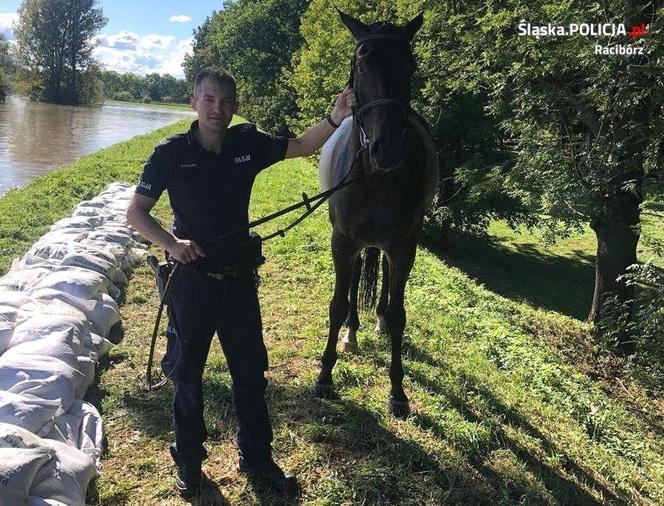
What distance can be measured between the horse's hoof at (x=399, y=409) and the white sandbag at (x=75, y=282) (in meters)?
2.83

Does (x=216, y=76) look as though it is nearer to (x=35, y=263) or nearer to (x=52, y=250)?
(x=35, y=263)

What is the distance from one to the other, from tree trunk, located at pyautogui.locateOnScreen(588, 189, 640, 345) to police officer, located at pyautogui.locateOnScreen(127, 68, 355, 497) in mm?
5715

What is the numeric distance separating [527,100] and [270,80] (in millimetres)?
31804

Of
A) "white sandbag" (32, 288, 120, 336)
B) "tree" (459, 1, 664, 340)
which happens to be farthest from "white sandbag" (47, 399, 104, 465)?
"tree" (459, 1, 664, 340)

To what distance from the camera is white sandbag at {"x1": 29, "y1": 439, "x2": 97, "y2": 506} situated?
2264mm

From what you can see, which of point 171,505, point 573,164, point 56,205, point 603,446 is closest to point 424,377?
point 603,446

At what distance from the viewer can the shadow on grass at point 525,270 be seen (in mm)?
11023

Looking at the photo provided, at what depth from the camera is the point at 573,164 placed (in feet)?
21.2

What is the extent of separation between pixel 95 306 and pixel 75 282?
277 millimetres

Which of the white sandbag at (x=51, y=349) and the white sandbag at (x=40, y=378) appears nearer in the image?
the white sandbag at (x=40, y=378)

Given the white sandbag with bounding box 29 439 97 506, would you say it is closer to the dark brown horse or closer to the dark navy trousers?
the dark navy trousers

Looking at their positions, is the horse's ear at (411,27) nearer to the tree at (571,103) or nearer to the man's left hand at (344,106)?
the man's left hand at (344,106)

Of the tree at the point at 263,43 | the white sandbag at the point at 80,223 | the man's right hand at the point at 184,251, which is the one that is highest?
the tree at the point at 263,43

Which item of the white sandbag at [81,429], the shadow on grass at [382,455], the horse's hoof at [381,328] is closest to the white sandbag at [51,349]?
the white sandbag at [81,429]
